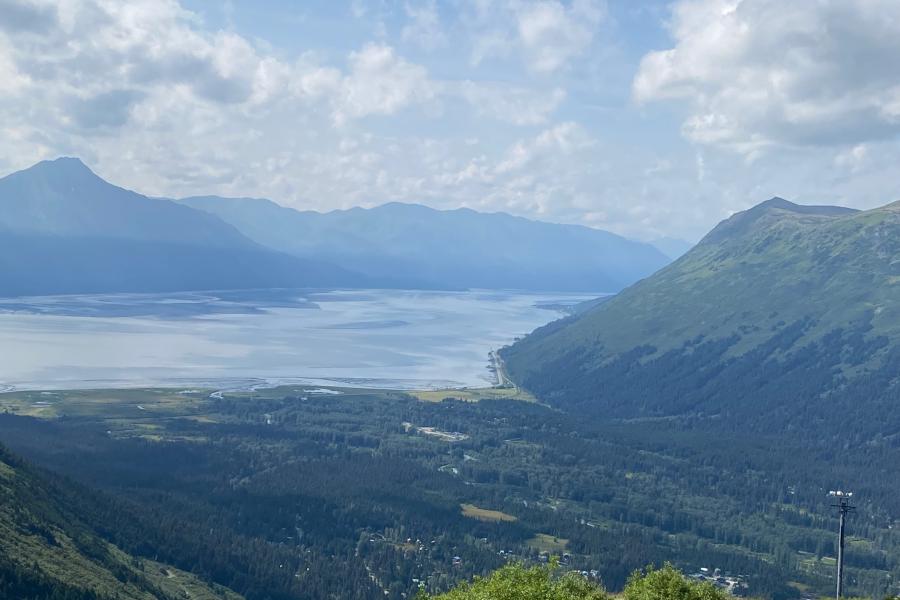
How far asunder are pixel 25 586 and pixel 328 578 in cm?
4265

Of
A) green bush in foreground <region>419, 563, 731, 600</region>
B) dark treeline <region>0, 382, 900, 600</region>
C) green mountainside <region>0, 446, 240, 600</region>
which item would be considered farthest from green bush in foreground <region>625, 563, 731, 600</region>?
dark treeline <region>0, 382, 900, 600</region>

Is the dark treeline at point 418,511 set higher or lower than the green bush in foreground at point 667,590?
lower

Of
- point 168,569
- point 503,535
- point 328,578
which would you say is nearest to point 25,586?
point 168,569

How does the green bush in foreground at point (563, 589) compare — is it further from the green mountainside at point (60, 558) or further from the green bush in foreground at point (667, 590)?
the green mountainside at point (60, 558)

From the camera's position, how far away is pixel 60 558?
9206 cm

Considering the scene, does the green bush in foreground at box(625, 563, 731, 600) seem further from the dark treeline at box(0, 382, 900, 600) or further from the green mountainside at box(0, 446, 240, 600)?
the dark treeline at box(0, 382, 900, 600)

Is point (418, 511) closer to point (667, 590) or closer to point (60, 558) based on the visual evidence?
point (60, 558)

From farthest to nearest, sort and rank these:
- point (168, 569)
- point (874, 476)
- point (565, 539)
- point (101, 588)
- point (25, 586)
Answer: point (874, 476) < point (565, 539) < point (168, 569) < point (101, 588) < point (25, 586)

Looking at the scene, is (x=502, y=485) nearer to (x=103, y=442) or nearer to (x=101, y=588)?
(x=103, y=442)

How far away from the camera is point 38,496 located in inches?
4405

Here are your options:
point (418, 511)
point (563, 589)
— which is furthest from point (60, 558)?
point (418, 511)

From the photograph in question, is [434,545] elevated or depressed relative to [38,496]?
depressed

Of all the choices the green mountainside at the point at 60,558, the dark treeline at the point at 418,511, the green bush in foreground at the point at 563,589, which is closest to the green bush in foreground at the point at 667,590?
the green bush in foreground at the point at 563,589

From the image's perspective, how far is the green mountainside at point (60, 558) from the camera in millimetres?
81750
